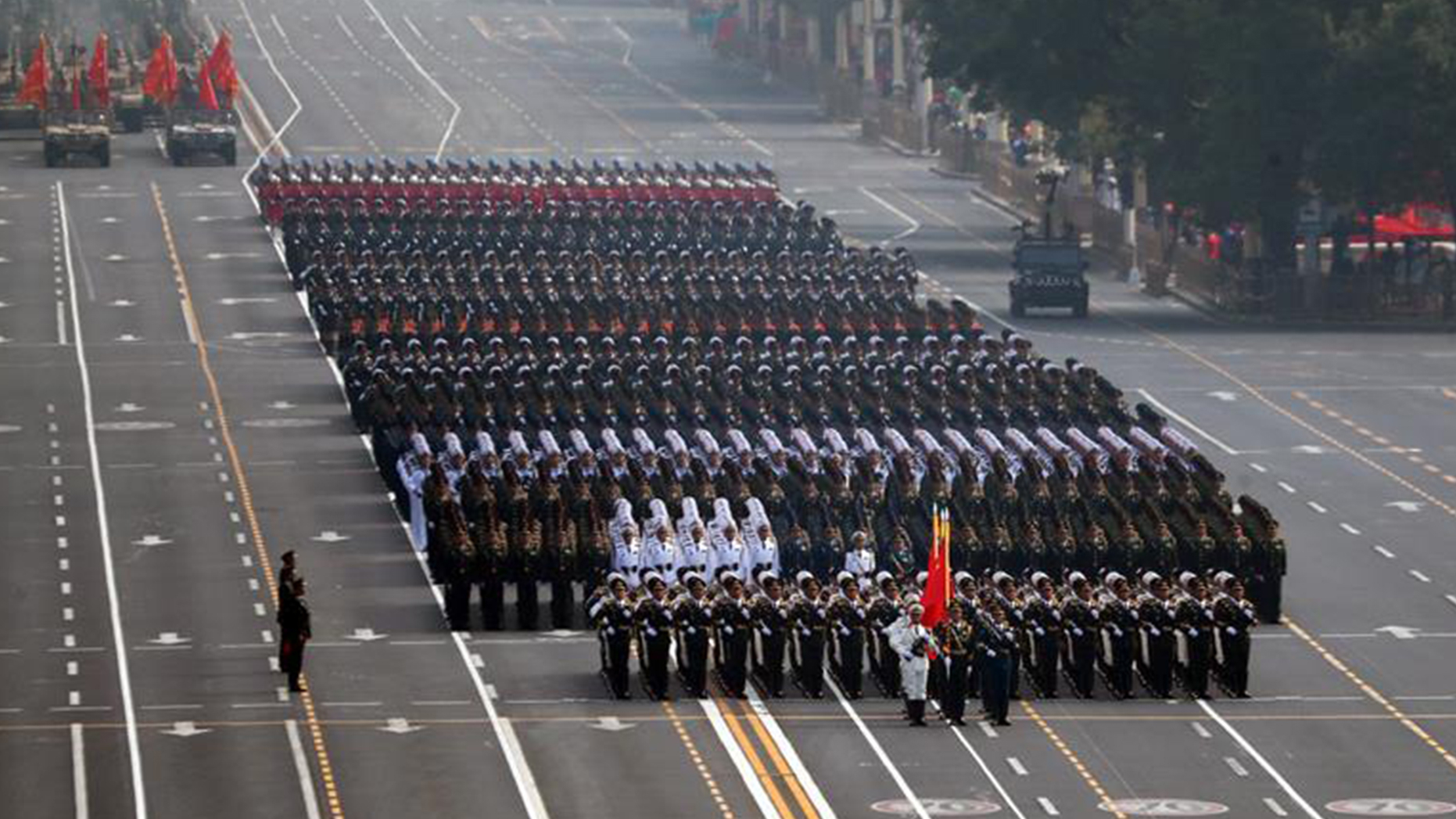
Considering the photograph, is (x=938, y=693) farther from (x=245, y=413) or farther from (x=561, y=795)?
(x=245, y=413)

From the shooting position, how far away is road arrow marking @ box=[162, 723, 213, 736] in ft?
183

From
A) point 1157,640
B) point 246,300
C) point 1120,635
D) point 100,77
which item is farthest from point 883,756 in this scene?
point 100,77

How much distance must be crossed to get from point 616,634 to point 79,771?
831cm

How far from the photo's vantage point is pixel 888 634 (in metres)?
57.2

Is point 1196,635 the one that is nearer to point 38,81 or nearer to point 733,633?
point 733,633

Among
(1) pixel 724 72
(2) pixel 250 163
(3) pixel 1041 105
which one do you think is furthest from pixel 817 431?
(1) pixel 724 72

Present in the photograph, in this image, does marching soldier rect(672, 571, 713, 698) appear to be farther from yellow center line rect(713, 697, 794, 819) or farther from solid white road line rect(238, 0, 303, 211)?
solid white road line rect(238, 0, 303, 211)

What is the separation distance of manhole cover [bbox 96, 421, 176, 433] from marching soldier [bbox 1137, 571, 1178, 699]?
3180 centimetres

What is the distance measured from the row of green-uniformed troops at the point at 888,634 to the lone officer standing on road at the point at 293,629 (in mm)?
4068

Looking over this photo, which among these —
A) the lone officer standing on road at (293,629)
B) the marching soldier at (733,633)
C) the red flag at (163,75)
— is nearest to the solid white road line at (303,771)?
the lone officer standing on road at (293,629)

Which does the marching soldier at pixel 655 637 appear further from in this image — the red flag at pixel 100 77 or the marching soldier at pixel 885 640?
the red flag at pixel 100 77

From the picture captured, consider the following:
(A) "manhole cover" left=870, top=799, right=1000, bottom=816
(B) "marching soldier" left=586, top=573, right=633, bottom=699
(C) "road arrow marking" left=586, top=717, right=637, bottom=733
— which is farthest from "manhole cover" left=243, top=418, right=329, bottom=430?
(A) "manhole cover" left=870, top=799, right=1000, bottom=816

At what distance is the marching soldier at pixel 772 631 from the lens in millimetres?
57938

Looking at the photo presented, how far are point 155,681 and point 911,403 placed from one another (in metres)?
22.4
